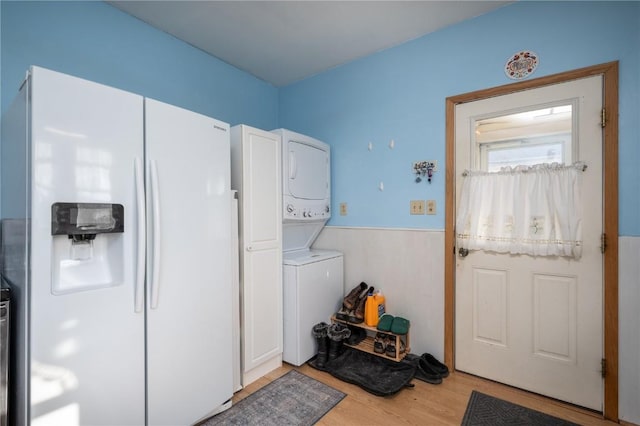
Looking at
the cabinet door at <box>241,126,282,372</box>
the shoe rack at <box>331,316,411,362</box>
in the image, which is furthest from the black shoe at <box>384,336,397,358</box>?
the cabinet door at <box>241,126,282,372</box>

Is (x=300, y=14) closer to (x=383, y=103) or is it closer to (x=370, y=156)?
(x=383, y=103)

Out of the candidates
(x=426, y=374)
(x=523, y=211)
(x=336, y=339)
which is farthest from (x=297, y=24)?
(x=426, y=374)

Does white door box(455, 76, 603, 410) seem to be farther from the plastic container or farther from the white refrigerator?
the white refrigerator

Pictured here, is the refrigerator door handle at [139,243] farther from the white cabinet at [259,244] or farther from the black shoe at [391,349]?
the black shoe at [391,349]

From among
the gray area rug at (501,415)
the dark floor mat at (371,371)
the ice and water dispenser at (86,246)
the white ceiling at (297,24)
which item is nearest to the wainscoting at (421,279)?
the dark floor mat at (371,371)

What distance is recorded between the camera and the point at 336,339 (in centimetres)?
234

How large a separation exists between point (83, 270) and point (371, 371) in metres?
1.93

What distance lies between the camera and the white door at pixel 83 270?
1.12 metres

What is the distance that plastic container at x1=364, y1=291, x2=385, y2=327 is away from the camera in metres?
2.40

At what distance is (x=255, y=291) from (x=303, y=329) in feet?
1.76

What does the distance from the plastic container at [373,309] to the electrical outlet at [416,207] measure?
2.52 feet

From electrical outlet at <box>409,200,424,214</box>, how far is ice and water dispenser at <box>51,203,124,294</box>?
1981 mm

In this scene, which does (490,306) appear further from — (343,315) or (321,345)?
(321,345)

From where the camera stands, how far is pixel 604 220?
1741 millimetres
